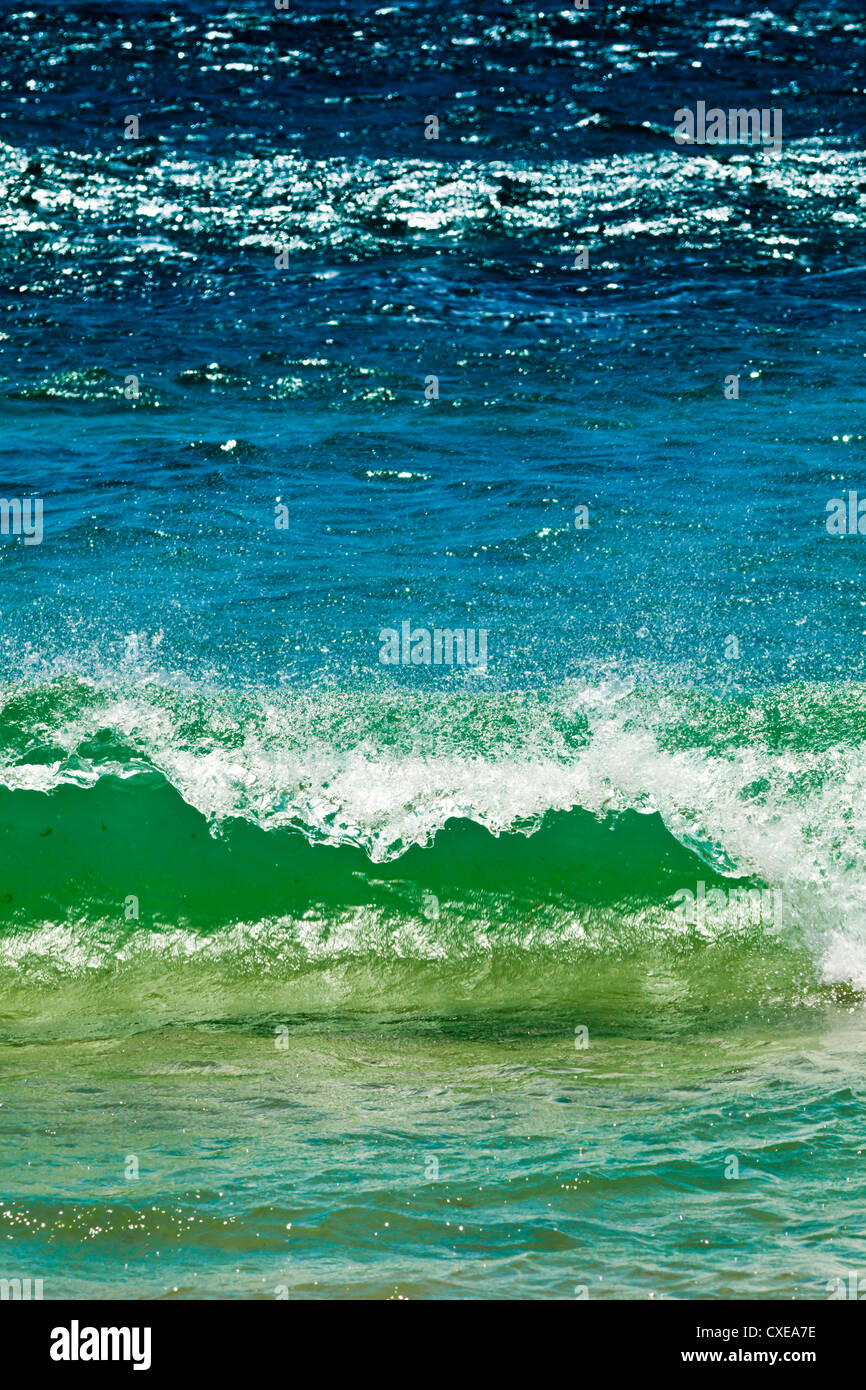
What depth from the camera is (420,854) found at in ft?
23.9

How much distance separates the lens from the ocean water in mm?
4566

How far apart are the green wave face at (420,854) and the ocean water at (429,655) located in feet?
0.09

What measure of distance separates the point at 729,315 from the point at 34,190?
8862 millimetres

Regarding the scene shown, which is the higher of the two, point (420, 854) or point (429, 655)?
point (429, 655)

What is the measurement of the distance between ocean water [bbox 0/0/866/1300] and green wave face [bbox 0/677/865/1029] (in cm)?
3

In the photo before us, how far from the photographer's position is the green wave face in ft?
21.6

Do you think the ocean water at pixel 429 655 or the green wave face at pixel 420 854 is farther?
the green wave face at pixel 420 854

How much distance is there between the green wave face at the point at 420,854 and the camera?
6598 mm

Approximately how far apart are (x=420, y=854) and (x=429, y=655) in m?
2.44

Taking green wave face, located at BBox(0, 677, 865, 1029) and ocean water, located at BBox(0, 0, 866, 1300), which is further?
green wave face, located at BBox(0, 677, 865, 1029)

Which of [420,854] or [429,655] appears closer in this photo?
[420,854]

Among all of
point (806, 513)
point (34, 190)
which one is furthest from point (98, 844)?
point (34, 190)

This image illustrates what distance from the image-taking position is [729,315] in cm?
1546

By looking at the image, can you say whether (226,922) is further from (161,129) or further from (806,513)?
(161,129)
